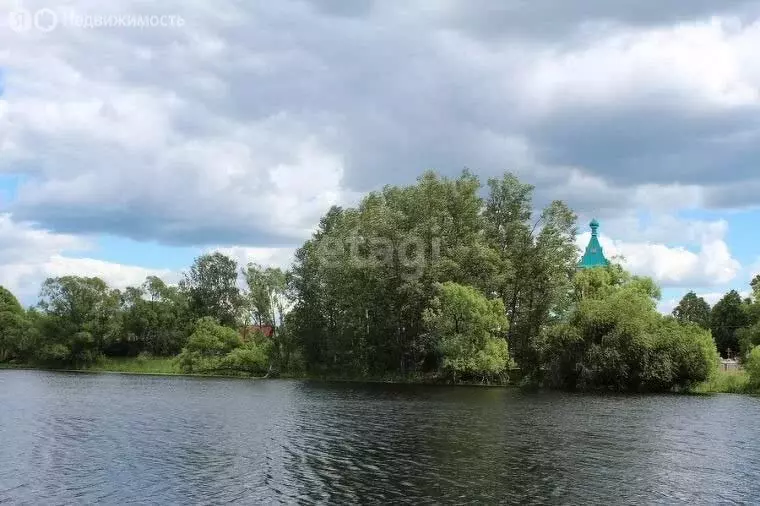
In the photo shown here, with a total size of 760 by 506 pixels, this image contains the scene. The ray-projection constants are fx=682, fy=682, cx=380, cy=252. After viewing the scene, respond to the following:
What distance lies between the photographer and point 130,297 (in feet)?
461

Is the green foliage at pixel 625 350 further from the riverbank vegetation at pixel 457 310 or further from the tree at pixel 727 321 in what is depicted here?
the tree at pixel 727 321

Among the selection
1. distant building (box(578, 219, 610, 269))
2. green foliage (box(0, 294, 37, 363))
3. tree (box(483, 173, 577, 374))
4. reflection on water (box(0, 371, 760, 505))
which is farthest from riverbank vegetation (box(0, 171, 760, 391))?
distant building (box(578, 219, 610, 269))

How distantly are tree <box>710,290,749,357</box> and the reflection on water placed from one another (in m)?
81.9

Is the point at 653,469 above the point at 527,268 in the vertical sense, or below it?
below

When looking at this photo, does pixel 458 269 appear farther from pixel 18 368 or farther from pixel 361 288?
pixel 18 368

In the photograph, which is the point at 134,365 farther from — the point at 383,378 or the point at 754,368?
the point at 754,368

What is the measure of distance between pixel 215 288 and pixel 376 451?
116 metres

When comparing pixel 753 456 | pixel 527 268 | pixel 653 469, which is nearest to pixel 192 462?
pixel 653 469

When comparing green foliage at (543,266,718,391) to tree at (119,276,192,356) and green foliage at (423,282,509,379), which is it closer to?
green foliage at (423,282,509,379)

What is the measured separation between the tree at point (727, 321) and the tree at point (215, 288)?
321 ft

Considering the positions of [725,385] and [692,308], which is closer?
[725,385]

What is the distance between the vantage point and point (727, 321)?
5359 inches

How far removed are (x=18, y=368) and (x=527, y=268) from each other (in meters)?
102

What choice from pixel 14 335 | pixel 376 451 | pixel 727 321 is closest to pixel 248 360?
pixel 14 335
